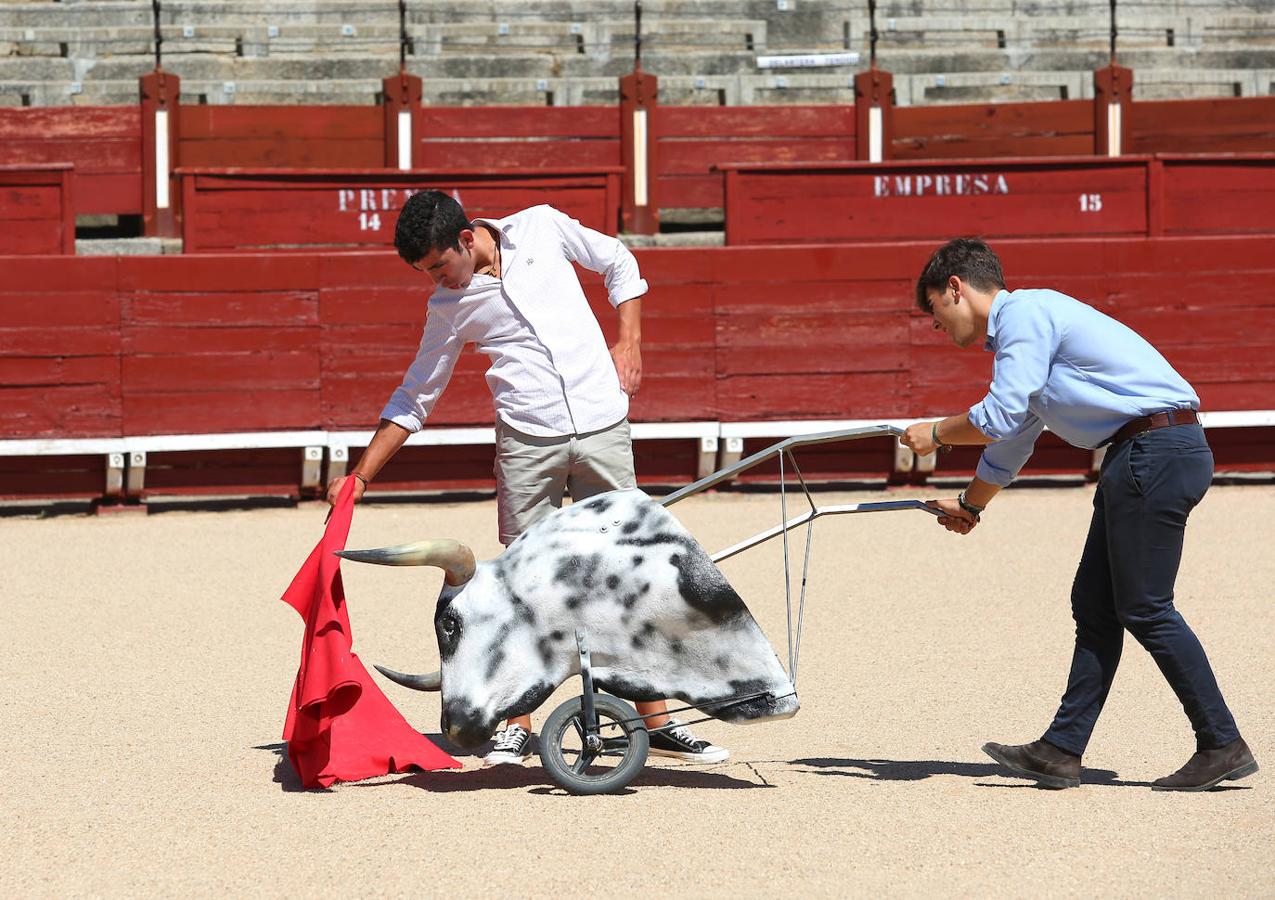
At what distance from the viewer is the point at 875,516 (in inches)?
359

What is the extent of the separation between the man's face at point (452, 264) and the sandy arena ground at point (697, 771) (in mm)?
1189

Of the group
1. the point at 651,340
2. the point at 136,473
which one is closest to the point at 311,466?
the point at 136,473

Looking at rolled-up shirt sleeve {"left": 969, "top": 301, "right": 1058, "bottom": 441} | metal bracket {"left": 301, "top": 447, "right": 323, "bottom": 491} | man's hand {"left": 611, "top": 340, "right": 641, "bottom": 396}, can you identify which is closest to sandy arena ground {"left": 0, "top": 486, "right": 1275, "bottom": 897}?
rolled-up shirt sleeve {"left": 969, "top": 301, "right": 1058, "bottom": 441}

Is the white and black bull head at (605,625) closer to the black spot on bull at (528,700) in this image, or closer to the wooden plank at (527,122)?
the black spot on bull at (528,700)

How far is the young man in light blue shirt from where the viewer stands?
3762 mm

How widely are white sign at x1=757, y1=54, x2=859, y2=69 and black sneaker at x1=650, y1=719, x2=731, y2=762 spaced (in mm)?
10238

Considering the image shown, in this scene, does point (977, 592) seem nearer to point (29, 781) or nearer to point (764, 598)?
point (764, 598)

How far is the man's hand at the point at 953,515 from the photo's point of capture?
4039mm

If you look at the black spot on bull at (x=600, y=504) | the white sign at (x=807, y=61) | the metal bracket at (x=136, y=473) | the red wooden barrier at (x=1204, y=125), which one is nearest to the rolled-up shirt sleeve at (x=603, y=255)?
the black spot on bull at (x=600, y=504)

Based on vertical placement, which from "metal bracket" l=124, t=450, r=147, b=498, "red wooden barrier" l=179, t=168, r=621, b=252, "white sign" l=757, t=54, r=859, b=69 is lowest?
"metal bracket" l=124, t=450, r=147, b=498

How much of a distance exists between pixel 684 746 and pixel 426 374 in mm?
1131

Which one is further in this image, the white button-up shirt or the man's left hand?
the white button-up shirt

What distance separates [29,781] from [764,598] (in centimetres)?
319

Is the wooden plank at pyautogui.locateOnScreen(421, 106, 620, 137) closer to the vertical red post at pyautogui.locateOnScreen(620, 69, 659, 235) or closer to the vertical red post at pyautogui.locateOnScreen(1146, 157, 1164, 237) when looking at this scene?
the vertical red post at pyautogui.locateOnScreen(620, 69, 659, 235)
